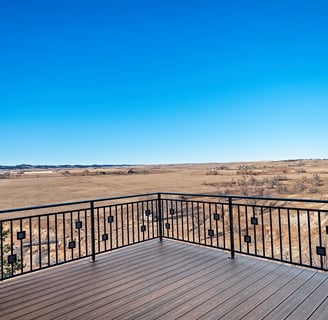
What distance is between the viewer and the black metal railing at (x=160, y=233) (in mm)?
3415

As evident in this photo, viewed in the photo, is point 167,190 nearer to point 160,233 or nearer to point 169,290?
point 160,233

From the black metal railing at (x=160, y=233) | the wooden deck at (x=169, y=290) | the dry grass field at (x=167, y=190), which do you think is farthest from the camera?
the dry grass field at (x=167, y=190)

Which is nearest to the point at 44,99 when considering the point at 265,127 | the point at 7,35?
the point at 7,35

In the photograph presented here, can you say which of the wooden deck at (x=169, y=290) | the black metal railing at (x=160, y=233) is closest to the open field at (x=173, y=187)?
the black metal railing at (x=160, y=233)

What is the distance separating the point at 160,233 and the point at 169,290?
2149 mm

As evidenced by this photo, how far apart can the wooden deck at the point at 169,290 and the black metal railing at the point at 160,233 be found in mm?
358

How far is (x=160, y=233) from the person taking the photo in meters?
4.81

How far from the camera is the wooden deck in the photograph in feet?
7.17

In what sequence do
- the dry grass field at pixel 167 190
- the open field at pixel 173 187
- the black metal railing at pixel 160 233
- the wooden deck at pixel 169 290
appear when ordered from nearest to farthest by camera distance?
the wooden deck at pixel 169 290, the black metal railing at pixel 160 233, the dry grass field at pixel 167 190, the open field at pixel 173 187

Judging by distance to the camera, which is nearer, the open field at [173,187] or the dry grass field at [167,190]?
the dry grass field at [167,190]

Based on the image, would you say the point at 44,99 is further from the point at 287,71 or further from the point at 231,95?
the point at 287,71

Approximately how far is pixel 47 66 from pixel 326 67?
436 inches

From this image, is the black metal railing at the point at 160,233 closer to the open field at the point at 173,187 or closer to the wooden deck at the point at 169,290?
the wooden deck at the point at 169,290

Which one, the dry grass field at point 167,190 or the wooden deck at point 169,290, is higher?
the wooden deck at point 169,290
